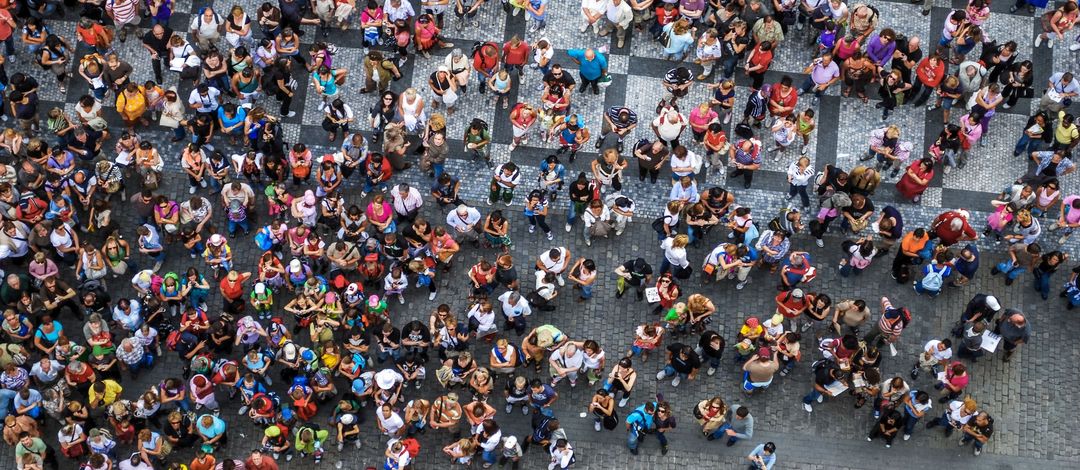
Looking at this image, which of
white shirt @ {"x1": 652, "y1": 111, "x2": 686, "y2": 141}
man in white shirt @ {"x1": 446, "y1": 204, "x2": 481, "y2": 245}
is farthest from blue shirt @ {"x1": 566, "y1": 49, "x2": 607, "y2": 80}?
man in white shirt @ {"x1": 446, "y1": 204, "x2": 481, "y2": 245}

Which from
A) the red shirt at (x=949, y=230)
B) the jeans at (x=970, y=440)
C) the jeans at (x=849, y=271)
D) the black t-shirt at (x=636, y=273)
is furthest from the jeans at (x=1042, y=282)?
the black t-shirt at (x=636, y=273)

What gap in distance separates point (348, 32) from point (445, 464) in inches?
386

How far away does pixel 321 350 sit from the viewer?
2192cm

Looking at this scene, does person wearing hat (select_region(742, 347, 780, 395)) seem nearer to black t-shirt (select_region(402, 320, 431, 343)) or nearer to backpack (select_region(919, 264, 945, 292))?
backpack (select_region(919, 264, 945, 292))

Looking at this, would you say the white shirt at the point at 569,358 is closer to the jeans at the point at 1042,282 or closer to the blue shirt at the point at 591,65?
the blue shirt at the point at 591,65

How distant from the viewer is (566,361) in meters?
22.2

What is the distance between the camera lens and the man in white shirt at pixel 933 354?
72.9 feet

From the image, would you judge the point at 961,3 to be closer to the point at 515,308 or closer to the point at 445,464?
the point at 515,308

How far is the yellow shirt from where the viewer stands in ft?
71.2

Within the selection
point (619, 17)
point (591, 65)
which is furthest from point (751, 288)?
point (619, 17)

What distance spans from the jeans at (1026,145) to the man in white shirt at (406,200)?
1212 centimetres

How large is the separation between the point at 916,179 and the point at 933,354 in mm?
3733

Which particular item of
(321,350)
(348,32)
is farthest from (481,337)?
(348,32)

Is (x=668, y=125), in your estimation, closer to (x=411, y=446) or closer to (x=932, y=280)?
(x=932, y=280)
